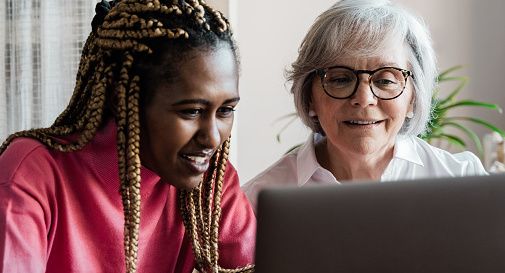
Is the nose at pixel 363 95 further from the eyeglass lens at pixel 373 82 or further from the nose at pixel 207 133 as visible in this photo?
the nose at pixel 207 133

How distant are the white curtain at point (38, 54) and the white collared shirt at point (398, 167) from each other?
3.20ft

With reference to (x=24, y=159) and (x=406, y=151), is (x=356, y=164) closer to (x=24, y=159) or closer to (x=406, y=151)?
(x=406, y=151)

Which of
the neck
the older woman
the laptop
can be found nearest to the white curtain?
the older woman


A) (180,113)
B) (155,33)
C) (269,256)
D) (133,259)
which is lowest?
(133,259)

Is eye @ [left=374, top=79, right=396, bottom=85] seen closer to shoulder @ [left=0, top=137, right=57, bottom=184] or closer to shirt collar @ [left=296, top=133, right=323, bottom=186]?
shirt collar @ [left=296, top=133, right=323, bottom=186]

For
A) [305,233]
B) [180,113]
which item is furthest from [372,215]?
[180,113]

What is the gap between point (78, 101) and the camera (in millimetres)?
1115

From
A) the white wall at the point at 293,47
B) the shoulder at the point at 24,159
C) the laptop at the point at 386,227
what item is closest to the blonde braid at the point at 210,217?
the shoulder at the point at 24,159

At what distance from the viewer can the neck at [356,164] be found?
Result: 1609mm

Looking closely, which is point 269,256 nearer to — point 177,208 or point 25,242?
point 25,242

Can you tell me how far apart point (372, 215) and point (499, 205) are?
0.13 metres

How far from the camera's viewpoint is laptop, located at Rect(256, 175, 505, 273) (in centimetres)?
66

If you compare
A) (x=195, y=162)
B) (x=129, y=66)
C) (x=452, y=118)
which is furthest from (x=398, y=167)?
(x=452, y=118)

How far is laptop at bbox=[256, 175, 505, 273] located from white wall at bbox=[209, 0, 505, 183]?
2137 millimetres
